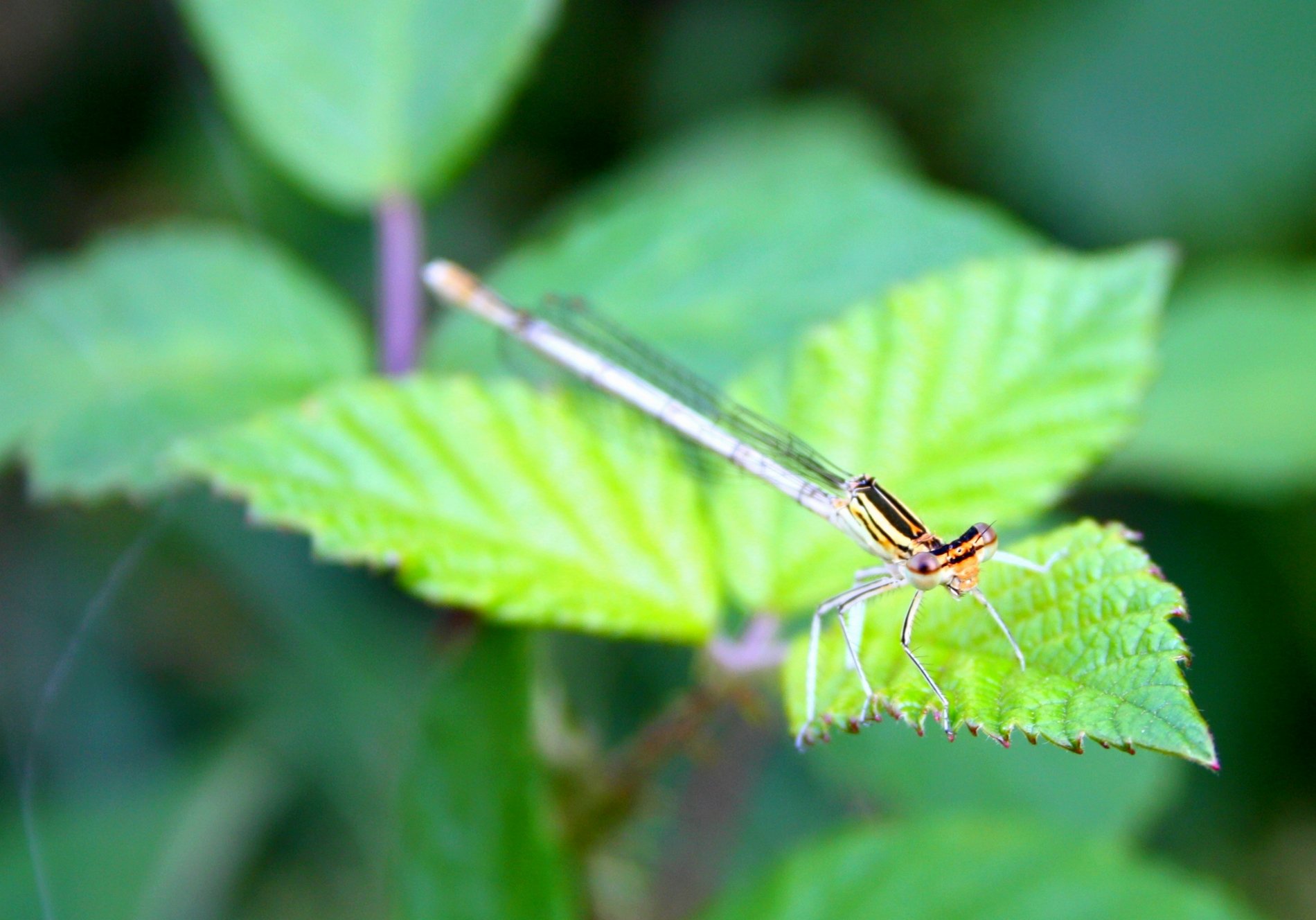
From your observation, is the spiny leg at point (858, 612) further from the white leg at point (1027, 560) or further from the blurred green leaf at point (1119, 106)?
the blurred green leaf at point (1119, 106)

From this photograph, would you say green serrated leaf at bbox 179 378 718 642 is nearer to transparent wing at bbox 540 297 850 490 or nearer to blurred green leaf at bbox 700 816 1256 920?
transparent wing at bbox 540 297 850 490

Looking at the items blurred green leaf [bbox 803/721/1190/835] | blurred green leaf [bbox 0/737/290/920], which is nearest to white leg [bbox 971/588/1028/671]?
blurred green leaf [bbox 803/721/1190/835]

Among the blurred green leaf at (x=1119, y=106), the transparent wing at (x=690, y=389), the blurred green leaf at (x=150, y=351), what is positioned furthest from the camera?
the blurred green leaf at (x=1119, y=106)

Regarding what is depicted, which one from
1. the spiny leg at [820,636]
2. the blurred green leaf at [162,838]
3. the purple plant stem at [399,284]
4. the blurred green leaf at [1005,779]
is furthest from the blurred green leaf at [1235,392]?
the blurred green leaf at [162,838]

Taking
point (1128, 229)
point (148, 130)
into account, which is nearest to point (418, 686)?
point (148, 130)

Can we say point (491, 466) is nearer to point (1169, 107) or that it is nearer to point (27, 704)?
point (27, 704)
